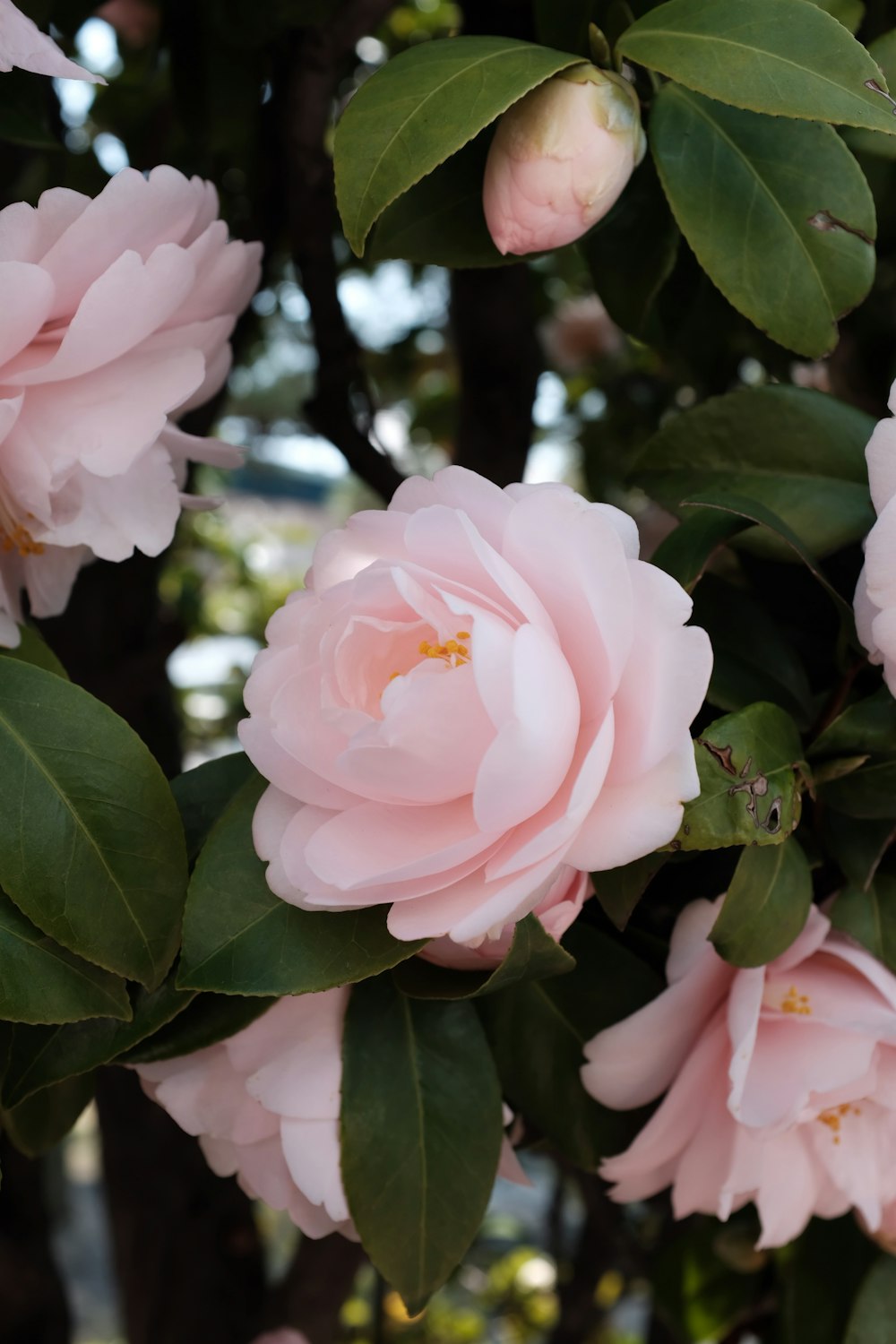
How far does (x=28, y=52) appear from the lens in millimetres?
448

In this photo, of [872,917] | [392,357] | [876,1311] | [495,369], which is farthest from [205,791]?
[392,357]

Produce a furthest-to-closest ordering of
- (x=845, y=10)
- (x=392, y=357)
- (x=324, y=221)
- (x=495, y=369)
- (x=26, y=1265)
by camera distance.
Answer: (x=392, y=357), (x=495, y=369), (x=26, y=1265), (x=324, y=221), (x=845, y=10)

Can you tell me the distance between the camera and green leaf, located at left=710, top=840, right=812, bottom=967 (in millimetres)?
458

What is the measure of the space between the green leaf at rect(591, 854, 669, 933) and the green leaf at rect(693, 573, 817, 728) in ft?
0.32

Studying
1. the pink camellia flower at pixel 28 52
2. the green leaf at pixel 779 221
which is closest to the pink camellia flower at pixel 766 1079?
the green leaf at pixel 779 221

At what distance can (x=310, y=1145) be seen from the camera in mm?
493

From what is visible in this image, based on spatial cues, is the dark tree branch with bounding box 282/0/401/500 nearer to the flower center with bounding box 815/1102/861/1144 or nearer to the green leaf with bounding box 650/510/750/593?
the green leaf with bounding box 650/510/750/593

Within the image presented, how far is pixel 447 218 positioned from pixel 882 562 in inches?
10.1

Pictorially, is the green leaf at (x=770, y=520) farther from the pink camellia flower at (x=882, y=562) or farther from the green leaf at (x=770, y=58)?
the green leaf at (x=770, y=58)

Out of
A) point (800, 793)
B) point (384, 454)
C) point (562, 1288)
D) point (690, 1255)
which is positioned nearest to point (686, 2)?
point (800, 793)

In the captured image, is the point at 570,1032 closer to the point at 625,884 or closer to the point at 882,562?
the point at 625,884

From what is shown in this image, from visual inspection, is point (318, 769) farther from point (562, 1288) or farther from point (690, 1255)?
point (562, 1288)

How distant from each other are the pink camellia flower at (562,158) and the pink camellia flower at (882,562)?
0.45 ft

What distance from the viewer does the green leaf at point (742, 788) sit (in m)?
0.42
